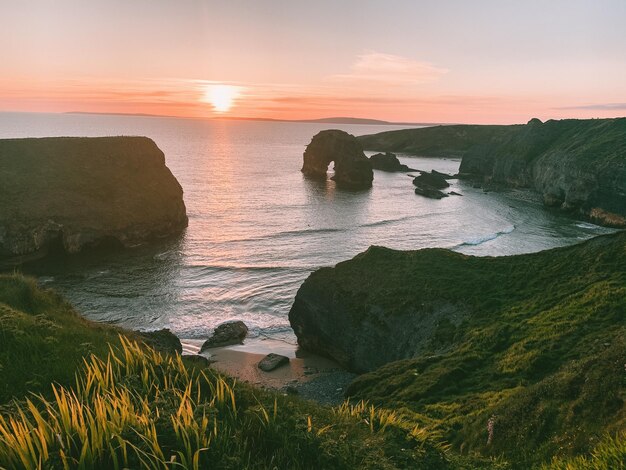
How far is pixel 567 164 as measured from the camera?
86312 millimetres

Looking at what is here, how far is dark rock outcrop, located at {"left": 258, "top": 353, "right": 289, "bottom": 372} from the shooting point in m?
28.6

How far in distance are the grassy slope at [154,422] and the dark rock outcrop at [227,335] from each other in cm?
2131

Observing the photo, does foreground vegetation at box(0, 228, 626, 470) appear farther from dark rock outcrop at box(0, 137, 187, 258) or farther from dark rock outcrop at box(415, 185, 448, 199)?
dark rock outcrop at box(415, 185, 448, 199)

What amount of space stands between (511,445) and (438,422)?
3.46 m

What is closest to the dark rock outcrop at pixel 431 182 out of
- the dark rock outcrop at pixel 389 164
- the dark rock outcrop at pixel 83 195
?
the dark rock outcrop at pixel 389 164

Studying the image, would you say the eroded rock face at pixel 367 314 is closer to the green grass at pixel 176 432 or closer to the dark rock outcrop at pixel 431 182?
the green grass at pixel 176 432

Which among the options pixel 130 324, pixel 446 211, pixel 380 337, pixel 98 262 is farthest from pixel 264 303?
pixel 446 211

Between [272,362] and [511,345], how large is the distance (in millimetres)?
15201

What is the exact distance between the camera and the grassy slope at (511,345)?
11797 mm

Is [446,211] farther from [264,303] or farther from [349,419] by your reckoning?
[349,419]

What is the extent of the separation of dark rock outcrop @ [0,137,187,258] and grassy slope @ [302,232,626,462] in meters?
36.6

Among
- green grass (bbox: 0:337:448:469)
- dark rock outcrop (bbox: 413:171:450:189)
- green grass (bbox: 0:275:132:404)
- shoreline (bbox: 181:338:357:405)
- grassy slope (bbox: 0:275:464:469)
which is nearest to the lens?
green grass (bbox: 0:337:448:469)

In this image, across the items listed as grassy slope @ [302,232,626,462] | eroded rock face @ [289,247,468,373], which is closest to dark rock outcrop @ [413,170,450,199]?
grassy slope @ [302,232,626,462]

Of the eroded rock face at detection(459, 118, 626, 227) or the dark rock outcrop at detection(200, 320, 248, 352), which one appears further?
Result: the eroded rock face at detection(459, 118, 626, 227)
